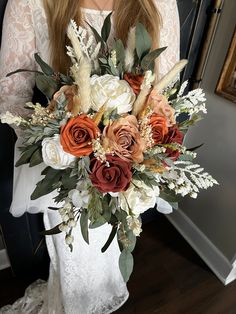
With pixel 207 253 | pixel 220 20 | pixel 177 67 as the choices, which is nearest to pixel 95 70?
pixel 177 67

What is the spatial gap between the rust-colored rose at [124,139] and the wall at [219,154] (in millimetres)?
950

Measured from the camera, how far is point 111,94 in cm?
48

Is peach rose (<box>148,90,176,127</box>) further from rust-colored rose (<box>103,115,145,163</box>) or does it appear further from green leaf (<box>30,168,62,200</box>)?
green leaf (<box>30,168,62,200</box>)

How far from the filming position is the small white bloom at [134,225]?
534 millimetres

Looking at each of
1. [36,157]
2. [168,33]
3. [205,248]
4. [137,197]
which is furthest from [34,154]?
[205,248]

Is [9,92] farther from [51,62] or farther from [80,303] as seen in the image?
[80,303]


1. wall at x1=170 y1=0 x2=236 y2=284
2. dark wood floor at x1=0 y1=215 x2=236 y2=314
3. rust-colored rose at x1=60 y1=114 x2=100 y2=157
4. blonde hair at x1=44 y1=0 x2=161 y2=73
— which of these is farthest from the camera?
dark wood floor at x1=0 y1=215 x2=236 y2=314

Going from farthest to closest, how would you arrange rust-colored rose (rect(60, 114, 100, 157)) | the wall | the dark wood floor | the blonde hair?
the dark wood floor, the wall, the blonde hair, rust-colored rose (rect(60, 114, 100, 157))

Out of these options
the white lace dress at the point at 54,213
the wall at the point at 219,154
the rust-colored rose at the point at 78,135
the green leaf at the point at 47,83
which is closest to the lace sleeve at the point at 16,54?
the white lace dress at the point at 54,213

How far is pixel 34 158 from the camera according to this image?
0.55 m

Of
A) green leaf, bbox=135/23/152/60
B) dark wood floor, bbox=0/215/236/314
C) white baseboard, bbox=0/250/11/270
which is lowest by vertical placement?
dark wood floor, bbox=0/215/236/314

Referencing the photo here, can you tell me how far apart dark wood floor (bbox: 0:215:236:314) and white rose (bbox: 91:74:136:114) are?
1.25 m

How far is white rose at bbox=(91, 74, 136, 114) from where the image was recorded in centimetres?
48

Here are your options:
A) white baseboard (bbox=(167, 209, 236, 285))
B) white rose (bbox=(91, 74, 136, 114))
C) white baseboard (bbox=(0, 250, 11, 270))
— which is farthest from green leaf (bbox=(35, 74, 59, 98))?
white baseboard (bbox=(167, 209, 236, 285))
